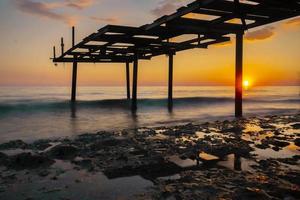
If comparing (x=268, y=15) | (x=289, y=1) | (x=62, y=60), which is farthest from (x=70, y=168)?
(x=62, y=60)

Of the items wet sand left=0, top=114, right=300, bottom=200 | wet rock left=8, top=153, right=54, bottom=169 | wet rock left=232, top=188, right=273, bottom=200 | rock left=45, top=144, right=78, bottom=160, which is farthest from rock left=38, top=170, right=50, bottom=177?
wet rock left=232, top=188, right=273, bottom=200

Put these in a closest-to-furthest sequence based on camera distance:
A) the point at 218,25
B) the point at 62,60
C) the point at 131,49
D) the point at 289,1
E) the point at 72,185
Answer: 1. the point at 72,185
2. the point at 289,1
3. the point at 218,25
4. the point at 131,49
5. the point at 62,60

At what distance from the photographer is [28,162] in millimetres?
5453

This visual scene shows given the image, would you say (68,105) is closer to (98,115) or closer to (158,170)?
(98,115)

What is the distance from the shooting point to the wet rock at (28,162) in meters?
5.30

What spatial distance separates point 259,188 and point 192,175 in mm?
1026

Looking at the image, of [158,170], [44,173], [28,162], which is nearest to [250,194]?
[158,170]

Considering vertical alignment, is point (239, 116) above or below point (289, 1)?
below

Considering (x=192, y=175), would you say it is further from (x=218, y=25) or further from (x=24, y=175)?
(x=218, y=25)

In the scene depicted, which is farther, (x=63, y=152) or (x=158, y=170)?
(x=63, y=152)

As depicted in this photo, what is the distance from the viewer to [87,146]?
7.14m

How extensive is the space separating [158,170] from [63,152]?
240cm

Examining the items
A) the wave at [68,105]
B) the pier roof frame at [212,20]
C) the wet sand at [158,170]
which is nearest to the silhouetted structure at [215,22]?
the pier roof frame at [212,20]

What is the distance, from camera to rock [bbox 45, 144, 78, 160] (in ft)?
20.0
